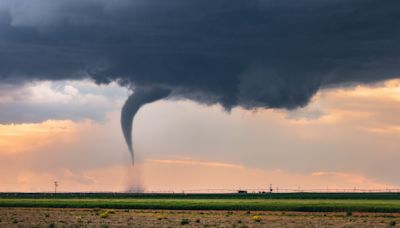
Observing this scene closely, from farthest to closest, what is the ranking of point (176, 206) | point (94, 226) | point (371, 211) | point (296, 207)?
point (176, 206) → point (296, 207) → point (371, 211) → point (94, 226)

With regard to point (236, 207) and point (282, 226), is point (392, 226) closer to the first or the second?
point (282, 226)

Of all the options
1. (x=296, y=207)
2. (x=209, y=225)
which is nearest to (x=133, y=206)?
(x=296, y=207)

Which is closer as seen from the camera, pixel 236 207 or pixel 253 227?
pixel 253 227

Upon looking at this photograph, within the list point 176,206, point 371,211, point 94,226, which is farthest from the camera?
point 176,206

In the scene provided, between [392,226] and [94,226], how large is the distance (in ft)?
101

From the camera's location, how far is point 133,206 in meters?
123

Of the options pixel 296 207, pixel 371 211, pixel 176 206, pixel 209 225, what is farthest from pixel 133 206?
pixel 209 225

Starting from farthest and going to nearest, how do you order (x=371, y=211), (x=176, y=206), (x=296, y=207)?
(x=176, y=206) < (x=296, y=207) < (x=371, y=211)

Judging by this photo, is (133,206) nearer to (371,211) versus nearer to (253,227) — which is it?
(371,211)

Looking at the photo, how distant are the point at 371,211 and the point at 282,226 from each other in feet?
133

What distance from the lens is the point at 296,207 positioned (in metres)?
107

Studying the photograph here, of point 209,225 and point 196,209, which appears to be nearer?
point 209,225

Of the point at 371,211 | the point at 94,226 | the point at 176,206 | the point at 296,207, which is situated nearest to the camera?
the point at 94,226

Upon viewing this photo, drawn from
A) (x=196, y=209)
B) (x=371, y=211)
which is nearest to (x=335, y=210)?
(x=371, y=211)
